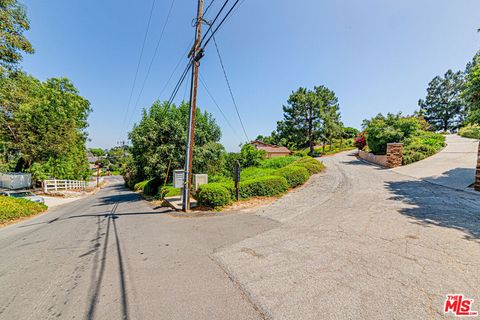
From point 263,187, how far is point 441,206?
587 centimetres

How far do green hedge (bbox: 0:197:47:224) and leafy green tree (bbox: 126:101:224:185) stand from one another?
612cm

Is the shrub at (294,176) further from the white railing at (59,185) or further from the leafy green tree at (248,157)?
the white railing at (59,185)

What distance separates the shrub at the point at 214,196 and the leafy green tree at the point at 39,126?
644 inches

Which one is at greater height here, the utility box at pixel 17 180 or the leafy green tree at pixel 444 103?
the leafy green tree at pixel 444 103

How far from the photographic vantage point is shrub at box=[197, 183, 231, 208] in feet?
24.2

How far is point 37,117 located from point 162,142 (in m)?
15.8

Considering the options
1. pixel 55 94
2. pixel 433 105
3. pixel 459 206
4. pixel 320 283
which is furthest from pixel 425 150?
pixel 433 105

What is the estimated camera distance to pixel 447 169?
9.97 metres

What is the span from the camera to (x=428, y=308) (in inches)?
79.7

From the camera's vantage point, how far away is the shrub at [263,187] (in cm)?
A: 825

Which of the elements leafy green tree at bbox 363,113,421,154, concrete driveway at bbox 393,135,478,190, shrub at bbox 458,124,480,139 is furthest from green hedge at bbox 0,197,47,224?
leafy green tree at bbox 363,113,421,154

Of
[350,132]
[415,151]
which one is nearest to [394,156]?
[415,151]

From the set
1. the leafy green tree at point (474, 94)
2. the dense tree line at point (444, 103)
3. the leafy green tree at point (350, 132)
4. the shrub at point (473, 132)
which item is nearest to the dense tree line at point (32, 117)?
the leafy green tree at point (474, 94)

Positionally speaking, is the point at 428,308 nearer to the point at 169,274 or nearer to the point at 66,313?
the point at 169,274
